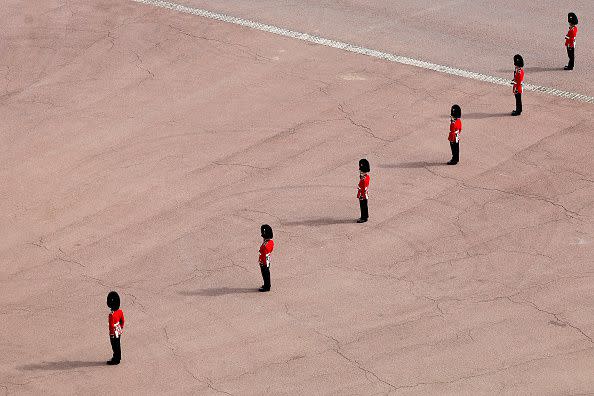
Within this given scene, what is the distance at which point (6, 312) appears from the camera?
87.4ft

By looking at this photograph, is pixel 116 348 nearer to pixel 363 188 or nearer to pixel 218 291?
pixel 218 291

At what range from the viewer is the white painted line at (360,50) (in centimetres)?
3494

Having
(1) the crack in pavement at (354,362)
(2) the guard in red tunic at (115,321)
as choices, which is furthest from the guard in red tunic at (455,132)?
(2) the guard in red tunic at (115,321)

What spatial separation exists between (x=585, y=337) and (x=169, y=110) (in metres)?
14.6

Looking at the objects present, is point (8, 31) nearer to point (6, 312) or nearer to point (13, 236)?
point (13, 236)

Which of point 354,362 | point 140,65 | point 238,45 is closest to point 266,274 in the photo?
point 354,362

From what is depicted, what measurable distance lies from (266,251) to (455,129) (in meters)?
6.95

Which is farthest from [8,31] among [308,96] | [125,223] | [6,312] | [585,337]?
[585,337]

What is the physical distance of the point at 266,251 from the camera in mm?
26031

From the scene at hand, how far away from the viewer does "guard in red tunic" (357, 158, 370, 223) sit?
2817cm

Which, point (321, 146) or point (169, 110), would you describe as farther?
point (169, 110)

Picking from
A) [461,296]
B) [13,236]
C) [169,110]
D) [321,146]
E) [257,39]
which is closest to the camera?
[461,296]

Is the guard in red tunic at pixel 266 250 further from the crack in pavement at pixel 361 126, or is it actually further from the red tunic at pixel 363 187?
the crack in pavement at pixel 361 126

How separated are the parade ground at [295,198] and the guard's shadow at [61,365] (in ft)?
0.14
